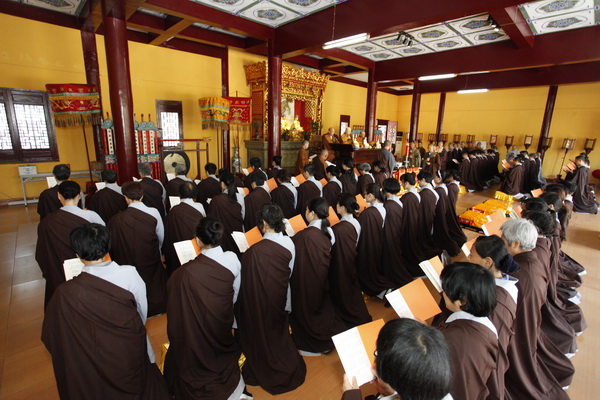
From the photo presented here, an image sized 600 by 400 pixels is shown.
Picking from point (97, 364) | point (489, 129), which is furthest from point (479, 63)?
point (97, 364)

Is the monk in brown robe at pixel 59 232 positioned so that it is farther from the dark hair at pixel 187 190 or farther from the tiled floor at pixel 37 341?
the dark hair at pixel 187 190

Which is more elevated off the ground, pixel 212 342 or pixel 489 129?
pixel 489 129

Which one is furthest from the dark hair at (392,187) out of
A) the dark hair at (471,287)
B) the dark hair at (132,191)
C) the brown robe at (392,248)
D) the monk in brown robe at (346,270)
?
the dark hair at (132,191)

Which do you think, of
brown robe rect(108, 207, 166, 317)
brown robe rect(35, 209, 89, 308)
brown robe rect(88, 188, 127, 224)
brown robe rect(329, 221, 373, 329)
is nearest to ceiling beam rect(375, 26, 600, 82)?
brown robe rect(329, 221, 373, 329)

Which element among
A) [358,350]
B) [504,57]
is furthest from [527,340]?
[504,57]

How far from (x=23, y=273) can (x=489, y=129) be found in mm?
19045

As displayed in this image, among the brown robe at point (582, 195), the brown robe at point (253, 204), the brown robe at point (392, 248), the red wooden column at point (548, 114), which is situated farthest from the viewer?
the red wooden column at point (548, 114)

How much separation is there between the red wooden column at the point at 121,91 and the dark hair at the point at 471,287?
6532 millimetres

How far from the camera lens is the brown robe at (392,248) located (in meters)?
4.40

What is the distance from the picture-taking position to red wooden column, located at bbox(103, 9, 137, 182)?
5.75m

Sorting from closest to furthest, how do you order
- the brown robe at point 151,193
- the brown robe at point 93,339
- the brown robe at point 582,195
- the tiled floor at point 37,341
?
the brown robe at point 93,339 → the tiled floor at point 37,341 → the brown robe at point 151,193 → the brown robe at point 582,195

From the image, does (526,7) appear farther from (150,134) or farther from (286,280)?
(150,134)

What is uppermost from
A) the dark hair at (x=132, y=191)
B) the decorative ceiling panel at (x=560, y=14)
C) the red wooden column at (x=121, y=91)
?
the decorative ceiling panel at (x=560, y=14)

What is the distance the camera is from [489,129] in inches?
632
